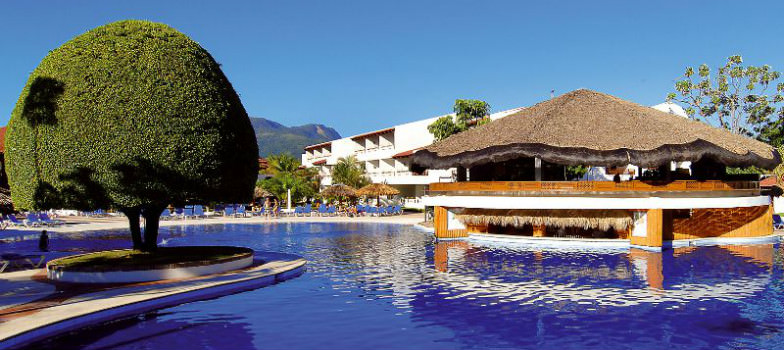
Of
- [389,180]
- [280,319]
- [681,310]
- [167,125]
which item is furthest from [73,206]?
[389,180]

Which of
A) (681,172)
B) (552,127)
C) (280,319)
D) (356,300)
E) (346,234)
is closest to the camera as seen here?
(280,319)

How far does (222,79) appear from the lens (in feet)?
50.6

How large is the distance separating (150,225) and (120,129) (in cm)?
367

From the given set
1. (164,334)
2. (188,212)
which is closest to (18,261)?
(164,334)

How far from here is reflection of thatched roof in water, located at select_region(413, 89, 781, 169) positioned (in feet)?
73.9

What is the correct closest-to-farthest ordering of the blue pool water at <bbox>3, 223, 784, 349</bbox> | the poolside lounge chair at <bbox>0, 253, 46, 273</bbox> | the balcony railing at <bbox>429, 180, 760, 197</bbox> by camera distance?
the blue pool water at <bbox>3, 223, 784, 349</bbox>, the poolside lounge chair at <bbox>0, 253, 46, 273</bbox>, the balcony railing at <bbox>429, 180, 760, 197</bbox>

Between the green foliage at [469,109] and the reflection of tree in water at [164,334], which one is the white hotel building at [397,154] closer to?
the green foliage at [469,109]

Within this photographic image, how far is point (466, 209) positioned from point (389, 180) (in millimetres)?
37810

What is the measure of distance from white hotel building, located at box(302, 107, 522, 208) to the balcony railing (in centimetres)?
3015

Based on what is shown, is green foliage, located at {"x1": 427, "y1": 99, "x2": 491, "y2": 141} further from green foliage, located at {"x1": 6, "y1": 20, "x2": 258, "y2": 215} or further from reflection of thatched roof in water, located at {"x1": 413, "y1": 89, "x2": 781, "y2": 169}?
green foliage, located at {"x1": 6, "y1": 20, "x2": 258, "y2": 215}

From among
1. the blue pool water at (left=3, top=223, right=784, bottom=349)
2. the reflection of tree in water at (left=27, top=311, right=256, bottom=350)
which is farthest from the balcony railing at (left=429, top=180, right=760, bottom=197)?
the reflection of tree in water at (left=27, top=311, right=256, bottom=350)

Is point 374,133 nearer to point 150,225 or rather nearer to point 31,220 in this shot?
point 31,220

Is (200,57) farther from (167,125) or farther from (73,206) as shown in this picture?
(73,206)

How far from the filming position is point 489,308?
11.6 meters
